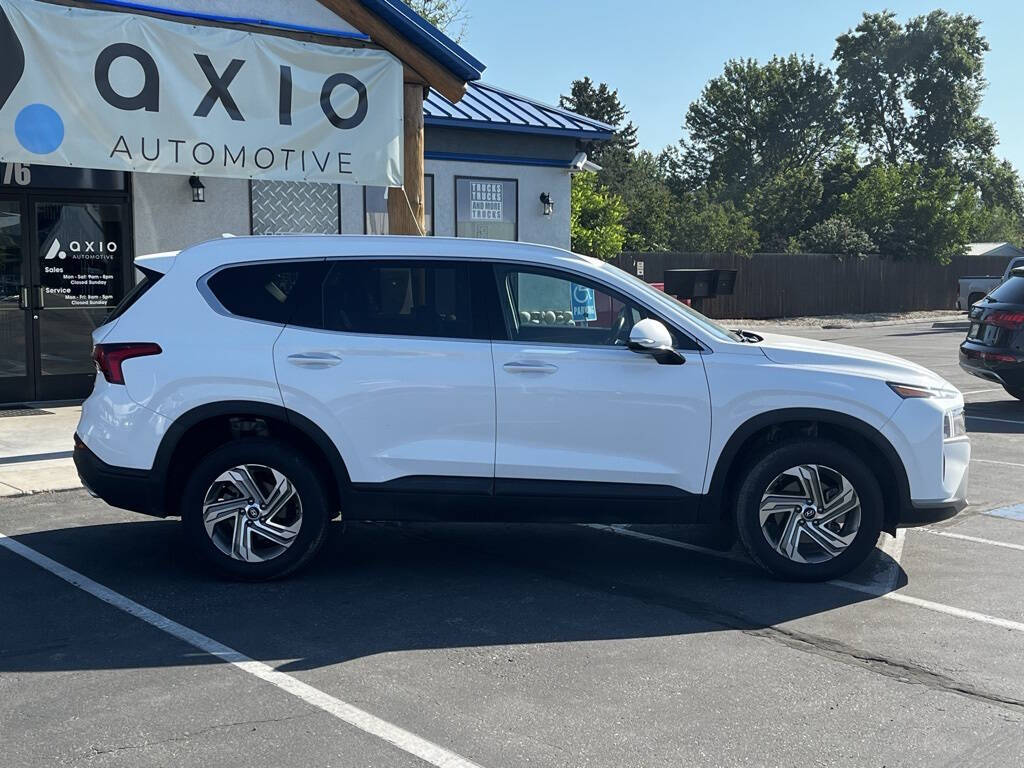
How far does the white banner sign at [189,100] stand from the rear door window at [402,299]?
536cm

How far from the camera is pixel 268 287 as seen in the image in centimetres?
625

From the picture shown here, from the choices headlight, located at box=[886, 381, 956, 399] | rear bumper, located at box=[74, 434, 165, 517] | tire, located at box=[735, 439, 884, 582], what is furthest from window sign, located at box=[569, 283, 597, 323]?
rear bumper, located at box=[74, 434, 165, 517]

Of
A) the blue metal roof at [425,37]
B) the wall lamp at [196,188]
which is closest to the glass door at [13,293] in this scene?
the wall lamp at [196,188]

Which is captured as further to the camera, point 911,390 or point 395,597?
point 911,390

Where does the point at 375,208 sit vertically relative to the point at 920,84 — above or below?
below

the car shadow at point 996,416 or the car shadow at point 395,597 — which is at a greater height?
the car shadow at point 996,416

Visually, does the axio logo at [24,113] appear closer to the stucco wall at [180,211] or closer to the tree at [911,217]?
the stucco wall at [180,211]

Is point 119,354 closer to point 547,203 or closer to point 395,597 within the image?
point 395,597

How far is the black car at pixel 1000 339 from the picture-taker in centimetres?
1303

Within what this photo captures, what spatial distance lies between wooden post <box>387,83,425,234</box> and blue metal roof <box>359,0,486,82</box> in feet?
1.67

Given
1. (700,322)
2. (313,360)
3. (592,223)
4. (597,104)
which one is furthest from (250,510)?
(597,104)

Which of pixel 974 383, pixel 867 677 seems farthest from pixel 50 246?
pixel 974 383

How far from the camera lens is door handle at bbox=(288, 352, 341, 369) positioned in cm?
605

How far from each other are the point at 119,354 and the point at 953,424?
183 inches
